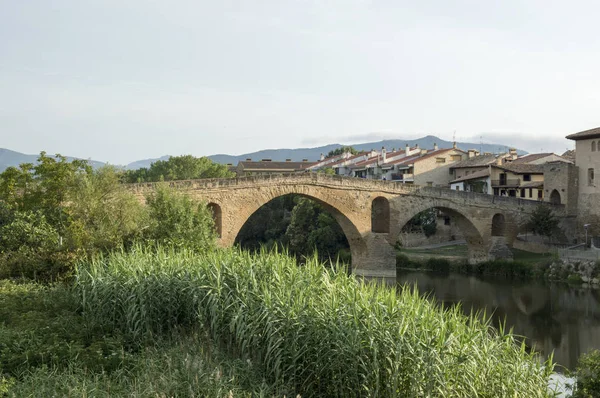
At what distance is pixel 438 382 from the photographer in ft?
31.2

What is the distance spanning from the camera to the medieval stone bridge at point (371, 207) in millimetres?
29766

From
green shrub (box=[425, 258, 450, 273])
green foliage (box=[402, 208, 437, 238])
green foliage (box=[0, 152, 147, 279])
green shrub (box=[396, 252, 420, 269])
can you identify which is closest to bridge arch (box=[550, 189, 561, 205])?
green shrub (box=[425, 258, 450, 273])

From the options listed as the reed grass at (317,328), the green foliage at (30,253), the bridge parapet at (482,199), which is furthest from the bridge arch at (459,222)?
the reed grass at (317,328)

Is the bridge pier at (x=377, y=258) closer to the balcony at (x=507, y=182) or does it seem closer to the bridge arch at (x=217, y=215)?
the bridge arch at (x=217, y=215)

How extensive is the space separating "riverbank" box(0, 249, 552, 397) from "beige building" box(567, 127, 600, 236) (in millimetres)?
27009

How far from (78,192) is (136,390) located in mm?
11594

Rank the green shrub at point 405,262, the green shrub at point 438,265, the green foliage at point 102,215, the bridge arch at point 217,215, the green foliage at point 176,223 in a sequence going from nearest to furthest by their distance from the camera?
1. the green foliage at point 102,215
2. the green foliage at point 176,223
3. the bridge arch at point 217,215
4. the green shrub at point 438,265
5. the green shrub at point 405,262

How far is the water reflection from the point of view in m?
21.2

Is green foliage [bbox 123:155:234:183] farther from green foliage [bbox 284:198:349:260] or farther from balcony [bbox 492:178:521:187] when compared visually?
balcony [bbox 492:178:521:187]

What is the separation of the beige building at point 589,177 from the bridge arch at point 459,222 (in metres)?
5.67

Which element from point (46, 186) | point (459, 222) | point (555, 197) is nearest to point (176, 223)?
point (46, 186)

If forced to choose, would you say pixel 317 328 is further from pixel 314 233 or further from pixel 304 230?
pixel 304 230

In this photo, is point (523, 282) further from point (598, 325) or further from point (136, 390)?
point (136, 390)

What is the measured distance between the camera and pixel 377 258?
116 ft
